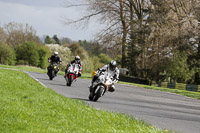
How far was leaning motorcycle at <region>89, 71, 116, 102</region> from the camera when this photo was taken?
14117mm

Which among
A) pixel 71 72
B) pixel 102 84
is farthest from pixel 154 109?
pixel 71 72

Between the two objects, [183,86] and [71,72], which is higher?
[71,72]

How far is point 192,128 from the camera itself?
9461 millimetres

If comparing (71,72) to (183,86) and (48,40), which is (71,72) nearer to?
(183,86)

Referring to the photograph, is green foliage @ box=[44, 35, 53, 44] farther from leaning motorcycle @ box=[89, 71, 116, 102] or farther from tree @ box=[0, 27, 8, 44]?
leaning motorcycle @ box=[89, 71, 116, 102]

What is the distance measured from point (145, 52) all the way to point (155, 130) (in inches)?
1648

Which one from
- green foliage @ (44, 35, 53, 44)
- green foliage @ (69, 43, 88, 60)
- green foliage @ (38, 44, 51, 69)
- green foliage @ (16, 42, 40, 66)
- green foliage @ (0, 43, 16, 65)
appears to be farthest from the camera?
green foliage @ (44, 35, 53, 44)

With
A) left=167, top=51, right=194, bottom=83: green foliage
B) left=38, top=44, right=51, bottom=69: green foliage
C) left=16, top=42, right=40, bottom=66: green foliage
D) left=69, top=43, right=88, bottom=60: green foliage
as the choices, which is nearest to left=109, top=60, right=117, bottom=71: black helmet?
left=167, top=51, right=194, bottom=83: green foliage

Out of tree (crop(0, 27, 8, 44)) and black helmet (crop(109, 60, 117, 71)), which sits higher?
tree (crop(0, 27, 8, 44))

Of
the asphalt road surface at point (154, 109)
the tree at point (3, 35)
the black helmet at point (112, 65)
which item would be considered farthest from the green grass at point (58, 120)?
the tree at point (3, 35)

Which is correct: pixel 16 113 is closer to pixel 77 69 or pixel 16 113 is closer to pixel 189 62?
pixel 77 69

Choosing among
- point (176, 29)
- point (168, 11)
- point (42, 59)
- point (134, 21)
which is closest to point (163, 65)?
point (134, 21)

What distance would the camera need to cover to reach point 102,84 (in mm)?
14172

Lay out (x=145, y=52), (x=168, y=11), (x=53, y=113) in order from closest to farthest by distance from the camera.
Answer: (x=53, y=113) → (x=168, y=11) → (x=145, y=52)
